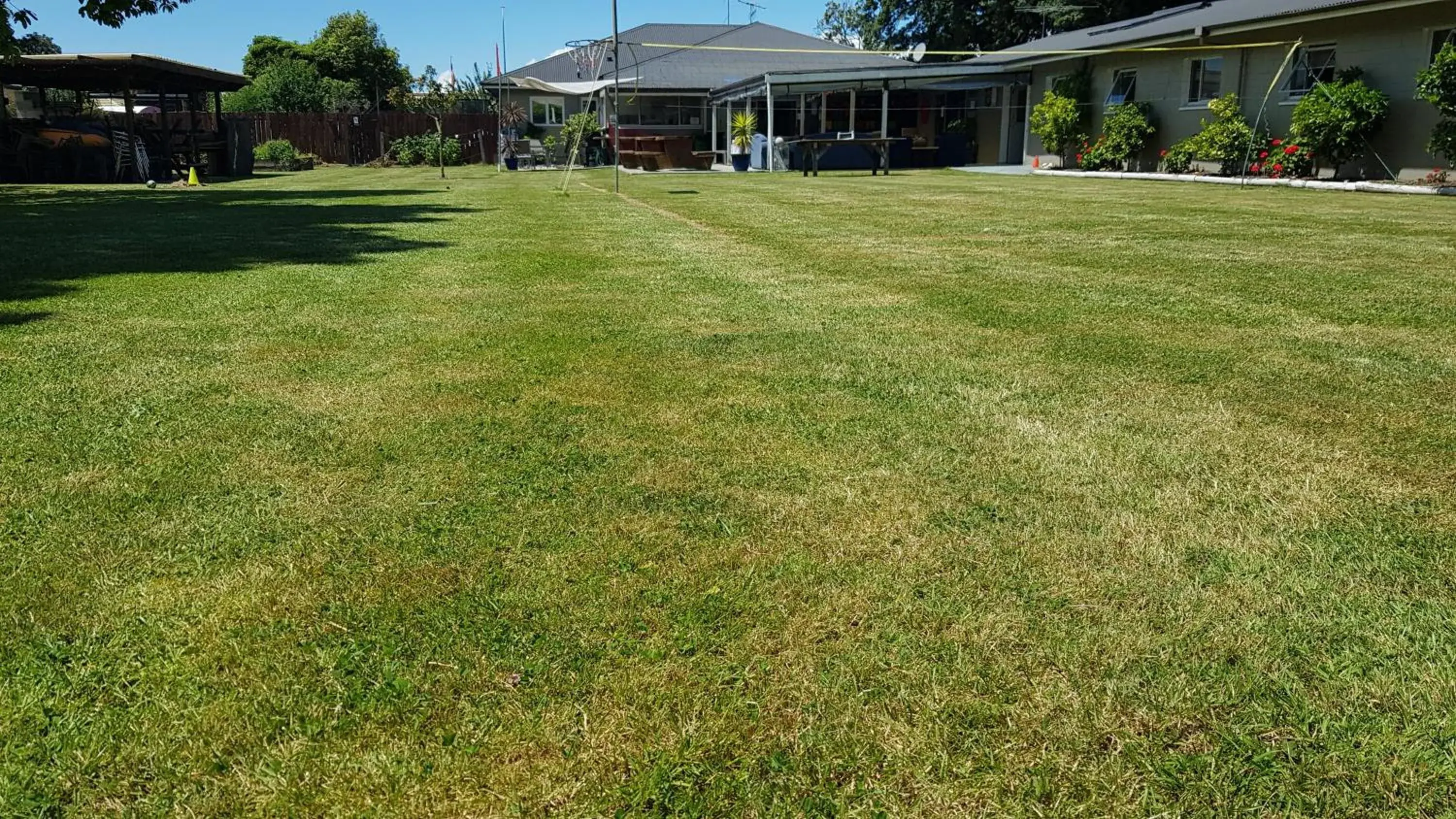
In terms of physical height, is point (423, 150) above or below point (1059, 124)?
below

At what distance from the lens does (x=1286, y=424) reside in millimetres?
3520

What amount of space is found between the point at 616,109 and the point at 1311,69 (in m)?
13.8

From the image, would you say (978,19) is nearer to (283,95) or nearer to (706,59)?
(706,59)

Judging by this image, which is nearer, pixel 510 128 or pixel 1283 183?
pixel 1283 183

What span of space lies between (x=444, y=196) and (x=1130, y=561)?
51.7 ft

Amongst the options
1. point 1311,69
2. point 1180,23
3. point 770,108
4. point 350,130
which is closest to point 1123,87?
point 1180,23

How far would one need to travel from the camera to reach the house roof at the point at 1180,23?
17.6 metres

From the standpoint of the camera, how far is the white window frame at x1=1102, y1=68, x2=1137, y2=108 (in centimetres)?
2353

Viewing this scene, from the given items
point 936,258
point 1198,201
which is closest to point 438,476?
point 936,258

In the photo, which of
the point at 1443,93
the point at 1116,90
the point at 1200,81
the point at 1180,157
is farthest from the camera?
the point at 1116,90

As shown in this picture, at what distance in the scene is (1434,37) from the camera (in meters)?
16.2

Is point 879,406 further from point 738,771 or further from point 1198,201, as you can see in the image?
point 1198,201

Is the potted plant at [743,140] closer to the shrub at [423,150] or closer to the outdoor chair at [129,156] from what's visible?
the shrub at [423,150]

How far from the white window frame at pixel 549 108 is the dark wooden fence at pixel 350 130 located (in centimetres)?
302
